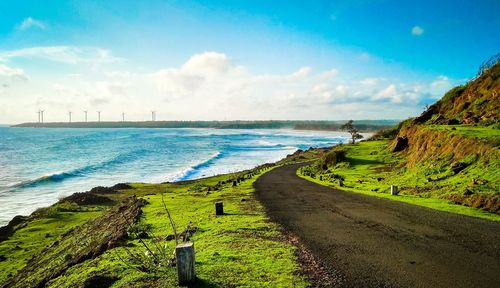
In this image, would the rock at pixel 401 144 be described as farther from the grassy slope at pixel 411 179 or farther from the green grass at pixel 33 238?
the green grass at pixel 33 238

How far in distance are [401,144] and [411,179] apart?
1539 cm

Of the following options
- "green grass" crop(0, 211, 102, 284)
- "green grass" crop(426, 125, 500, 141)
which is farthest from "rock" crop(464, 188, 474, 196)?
"green grass" crop(0, 211, 102, 284)

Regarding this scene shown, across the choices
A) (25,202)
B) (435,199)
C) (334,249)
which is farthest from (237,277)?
(25,202)

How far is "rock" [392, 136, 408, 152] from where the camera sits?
41.5 m

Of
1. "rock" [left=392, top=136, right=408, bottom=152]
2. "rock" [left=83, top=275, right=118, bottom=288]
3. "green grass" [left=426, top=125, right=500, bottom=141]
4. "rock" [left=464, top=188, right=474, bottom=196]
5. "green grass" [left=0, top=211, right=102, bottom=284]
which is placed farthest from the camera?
"rock" [left=392, top=136, right=408, bottom=152]

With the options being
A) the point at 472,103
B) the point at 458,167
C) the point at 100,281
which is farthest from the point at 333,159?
the point at 100,281

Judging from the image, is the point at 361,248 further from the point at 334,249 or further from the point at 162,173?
the point at 162,173

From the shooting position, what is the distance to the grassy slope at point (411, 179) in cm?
1930

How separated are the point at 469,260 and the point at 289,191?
58.7ft

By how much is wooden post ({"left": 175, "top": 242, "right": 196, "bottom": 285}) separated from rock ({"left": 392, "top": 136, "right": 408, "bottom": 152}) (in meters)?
38.0

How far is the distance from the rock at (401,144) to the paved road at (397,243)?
2340 centimetres

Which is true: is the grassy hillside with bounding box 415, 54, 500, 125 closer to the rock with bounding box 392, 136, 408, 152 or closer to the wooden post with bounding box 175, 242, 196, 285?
the rock with bounding box 392, 136, 408, 152

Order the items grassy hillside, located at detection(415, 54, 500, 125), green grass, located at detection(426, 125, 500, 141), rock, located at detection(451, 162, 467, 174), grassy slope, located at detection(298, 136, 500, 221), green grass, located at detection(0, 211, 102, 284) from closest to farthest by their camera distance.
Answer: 1. grassy slope, located at detection(298, 136, 500, 221)
2. green grass, located at detection(0, 211, 102, 284)
3. rock, located at detection(451, 162, 467, 174)
4. green grass, located at detection(426, 125, 500, 141)
5. grassy hillside, located at detection(415, 54, 500, 125)

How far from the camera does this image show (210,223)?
16.9m
